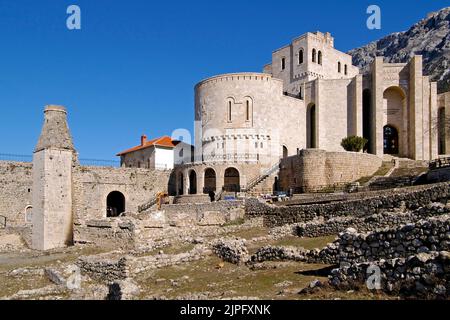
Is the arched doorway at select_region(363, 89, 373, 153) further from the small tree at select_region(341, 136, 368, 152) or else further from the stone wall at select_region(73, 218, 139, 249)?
the stone wall at select_region(73, 218, 139, 249)

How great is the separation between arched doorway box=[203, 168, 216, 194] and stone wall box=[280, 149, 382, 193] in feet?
31.8

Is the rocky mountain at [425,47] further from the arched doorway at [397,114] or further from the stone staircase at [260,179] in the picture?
the stone staircase at [260,179]

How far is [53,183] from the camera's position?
35156mm

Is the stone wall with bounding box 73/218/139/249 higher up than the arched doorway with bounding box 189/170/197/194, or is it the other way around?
the arched doorway with bounding box 189/170/197/194

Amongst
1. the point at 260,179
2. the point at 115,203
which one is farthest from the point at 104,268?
the point at 115,203

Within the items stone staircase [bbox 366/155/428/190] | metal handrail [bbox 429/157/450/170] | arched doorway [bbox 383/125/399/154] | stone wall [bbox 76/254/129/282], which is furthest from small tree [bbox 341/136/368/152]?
stone wall [bbox 76/254/129/282]

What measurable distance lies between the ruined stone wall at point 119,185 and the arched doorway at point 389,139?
25.1m

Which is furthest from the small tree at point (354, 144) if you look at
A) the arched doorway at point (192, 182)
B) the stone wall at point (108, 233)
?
the stone wall at point (108, 233)

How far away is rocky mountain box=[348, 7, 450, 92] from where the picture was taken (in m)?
126

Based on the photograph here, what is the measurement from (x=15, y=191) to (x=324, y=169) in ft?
86.3

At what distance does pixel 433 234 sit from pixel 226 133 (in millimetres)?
43945

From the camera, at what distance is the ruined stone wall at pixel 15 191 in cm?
4266
